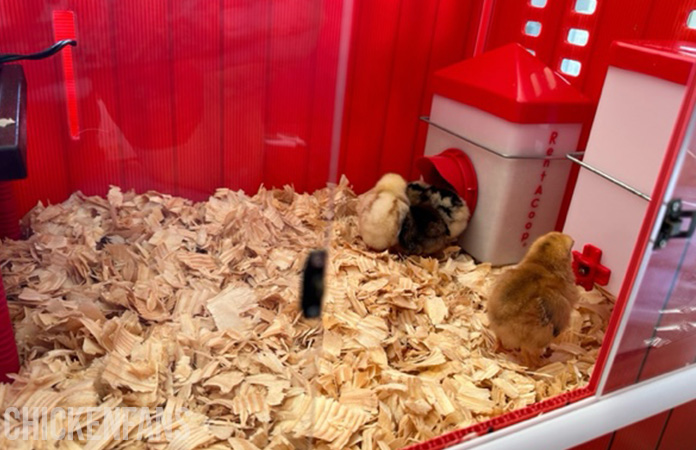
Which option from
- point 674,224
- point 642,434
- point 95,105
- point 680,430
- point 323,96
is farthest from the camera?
point 323,96

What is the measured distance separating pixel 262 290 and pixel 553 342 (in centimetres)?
75

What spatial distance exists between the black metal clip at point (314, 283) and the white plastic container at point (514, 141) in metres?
0.93

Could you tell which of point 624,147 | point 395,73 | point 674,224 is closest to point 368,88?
point 395,73

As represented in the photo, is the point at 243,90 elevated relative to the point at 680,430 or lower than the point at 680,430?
elevated

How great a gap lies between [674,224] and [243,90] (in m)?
1.22

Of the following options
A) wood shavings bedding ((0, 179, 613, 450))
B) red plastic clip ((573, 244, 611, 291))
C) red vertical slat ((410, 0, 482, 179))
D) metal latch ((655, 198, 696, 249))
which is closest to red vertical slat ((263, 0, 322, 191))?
wood shavings bedding ((0, 179, 613, 450))

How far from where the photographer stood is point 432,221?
1.85 metres

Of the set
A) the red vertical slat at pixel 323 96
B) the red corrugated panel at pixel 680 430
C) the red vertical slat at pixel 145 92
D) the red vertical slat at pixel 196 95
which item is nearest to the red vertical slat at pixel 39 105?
the red vertical slat at pixel 145 92

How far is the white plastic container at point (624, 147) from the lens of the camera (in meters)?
1.35

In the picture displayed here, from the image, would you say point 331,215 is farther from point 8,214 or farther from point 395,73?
point 395,73

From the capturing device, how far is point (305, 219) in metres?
1.62

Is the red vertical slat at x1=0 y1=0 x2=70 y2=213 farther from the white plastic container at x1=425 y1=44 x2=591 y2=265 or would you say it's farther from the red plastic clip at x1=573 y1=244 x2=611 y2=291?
the red plastic clip at x1=573 y1=244 x2=611 y2=291

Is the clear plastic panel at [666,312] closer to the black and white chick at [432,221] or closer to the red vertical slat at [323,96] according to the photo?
the black and white chick at [432,221]

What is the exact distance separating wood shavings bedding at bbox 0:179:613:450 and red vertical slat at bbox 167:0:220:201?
80mm
